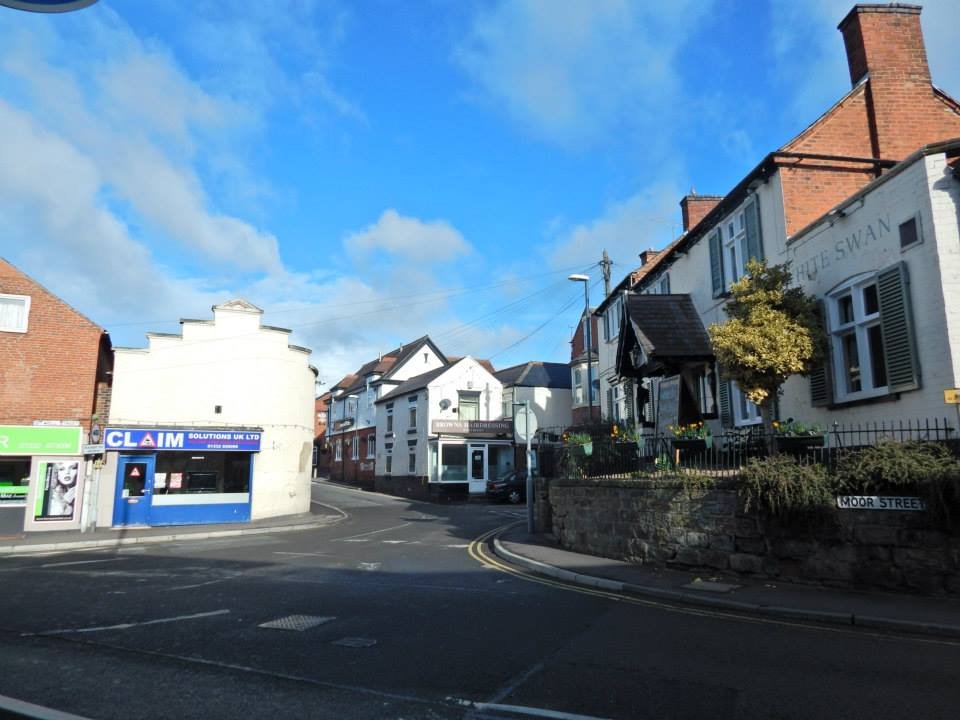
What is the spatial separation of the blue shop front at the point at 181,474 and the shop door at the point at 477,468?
14.6 m

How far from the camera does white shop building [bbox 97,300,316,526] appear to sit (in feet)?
75.8

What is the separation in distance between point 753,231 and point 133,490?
21629 mm

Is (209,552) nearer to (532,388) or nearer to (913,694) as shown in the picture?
(913,694)

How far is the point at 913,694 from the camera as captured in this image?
521cm

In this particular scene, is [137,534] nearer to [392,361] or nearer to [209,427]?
[209,427]

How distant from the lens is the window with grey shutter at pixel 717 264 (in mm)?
16703

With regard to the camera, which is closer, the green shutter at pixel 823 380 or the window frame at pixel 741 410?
the green shutter at pixel 823 380

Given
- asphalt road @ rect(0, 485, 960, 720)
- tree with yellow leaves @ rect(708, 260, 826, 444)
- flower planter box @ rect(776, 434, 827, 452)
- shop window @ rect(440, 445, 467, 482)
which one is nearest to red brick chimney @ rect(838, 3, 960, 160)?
tree with yellow leaves @ rect(708, 260, 826, 444)

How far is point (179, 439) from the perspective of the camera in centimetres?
2375

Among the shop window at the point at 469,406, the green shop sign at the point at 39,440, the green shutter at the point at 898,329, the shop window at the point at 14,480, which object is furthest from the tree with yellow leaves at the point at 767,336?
the shop window at the point at 469,406

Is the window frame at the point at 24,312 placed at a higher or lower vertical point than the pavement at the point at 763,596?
higher

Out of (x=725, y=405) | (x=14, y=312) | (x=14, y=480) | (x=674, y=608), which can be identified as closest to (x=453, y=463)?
(x=14, y=480)

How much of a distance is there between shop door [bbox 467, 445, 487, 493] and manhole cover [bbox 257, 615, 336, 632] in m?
29.0

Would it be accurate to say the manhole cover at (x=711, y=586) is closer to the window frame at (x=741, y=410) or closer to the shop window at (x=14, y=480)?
the window frame at (x=741, y=410)
